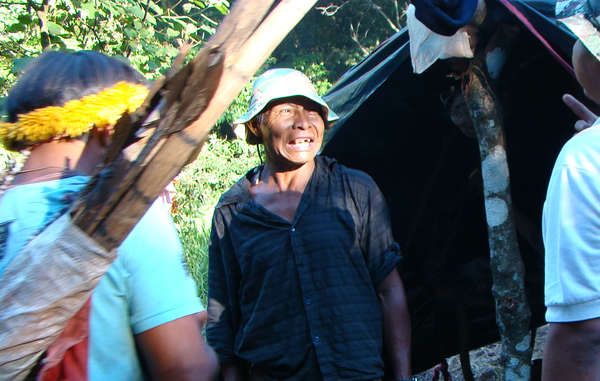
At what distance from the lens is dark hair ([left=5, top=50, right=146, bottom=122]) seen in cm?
125

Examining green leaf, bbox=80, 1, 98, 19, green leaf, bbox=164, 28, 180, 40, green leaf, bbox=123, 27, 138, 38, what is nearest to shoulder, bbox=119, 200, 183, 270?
green leaf, bbox=80, 1, 98, 19

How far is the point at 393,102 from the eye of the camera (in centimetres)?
300

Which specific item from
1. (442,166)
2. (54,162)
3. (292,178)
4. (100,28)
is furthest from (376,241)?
(100,28)

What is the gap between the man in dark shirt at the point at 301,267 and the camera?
217cm

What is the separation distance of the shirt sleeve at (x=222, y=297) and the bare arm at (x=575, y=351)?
1.38 metres

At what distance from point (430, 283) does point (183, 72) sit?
2.59m

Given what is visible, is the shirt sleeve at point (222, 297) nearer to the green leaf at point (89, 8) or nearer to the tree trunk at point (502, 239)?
the tree trunk at point (502, 239)

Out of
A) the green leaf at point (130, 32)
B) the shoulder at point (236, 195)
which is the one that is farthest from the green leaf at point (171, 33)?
the shoulder at point (236, 195)

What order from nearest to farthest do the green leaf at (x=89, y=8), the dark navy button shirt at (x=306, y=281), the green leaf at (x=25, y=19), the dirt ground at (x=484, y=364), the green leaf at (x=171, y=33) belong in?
1. the dark navy button shirt at (x=306, y=281)
2. the green leaf at (x=25, y=19)
3. the green leaf at (x=89, y=8)
4. the dirt ground at (x=484, y=364)
5. the green leaf at (x=171, y=33)

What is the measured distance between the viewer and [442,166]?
10.5 feet

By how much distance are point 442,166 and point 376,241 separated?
1.06 m

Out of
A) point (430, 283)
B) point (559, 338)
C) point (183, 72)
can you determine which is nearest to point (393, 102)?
point (430, 283)

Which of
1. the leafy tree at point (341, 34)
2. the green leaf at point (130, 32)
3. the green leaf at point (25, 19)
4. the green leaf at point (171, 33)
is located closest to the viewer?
the green leaf at point (25, 19)

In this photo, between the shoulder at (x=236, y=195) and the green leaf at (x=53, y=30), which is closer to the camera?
the shoulder at (x=236, y=195)
